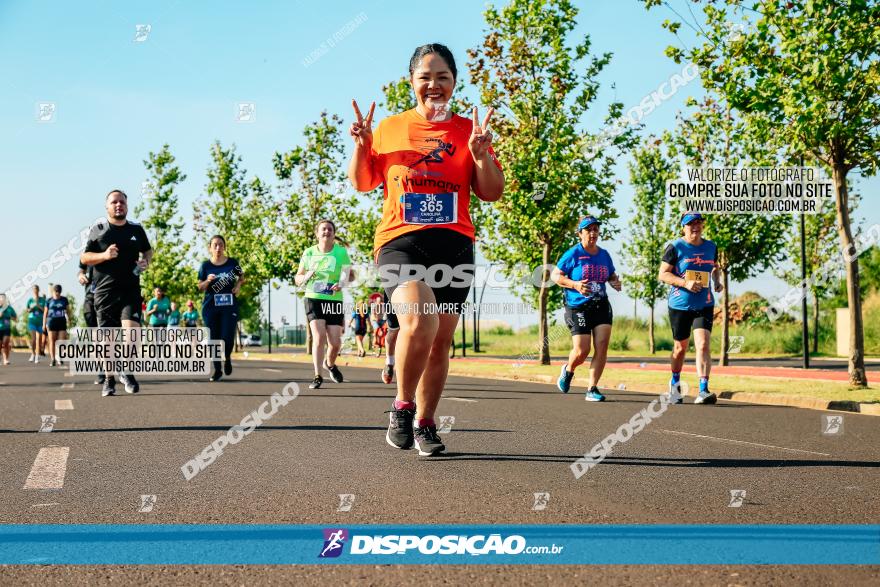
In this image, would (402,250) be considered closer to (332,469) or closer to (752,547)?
(332,469)

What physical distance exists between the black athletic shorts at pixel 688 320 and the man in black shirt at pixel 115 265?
245 inches

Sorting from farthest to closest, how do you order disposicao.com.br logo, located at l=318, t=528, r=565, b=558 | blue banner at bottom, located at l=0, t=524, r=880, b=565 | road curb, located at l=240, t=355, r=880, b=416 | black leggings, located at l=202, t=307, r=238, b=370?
1. black leggings, located at l=202, t=307, r=238, b=370
2. road curb, located at l=240, t=355, r=880, b=416
3. disposicao.com.br logo, located at l=318, t=528, r=565, b=558
4. blue banner at bottom, located at l=0, t=524, r=880, b=565

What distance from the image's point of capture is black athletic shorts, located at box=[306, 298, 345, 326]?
1245cm

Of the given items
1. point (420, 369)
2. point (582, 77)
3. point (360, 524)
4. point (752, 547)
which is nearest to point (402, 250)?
point (420, 369)

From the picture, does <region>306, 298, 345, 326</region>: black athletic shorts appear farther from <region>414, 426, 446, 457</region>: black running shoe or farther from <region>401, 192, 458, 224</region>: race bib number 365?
<region>401, 192, 458, 224</region>: race bib number 365

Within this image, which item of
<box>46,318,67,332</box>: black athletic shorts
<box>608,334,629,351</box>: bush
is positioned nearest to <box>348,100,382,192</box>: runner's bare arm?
<box>46,318,67,332</box>: black athletic shorts

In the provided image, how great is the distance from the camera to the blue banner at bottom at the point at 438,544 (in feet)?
11.2

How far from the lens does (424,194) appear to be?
5.68 metres

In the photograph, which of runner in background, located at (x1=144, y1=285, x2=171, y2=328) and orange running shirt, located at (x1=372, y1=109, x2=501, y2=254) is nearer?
orange running shirt, located at (x1=372, y1=109, x2=501, y2=254)

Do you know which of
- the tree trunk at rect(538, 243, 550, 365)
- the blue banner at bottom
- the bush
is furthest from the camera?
the bush

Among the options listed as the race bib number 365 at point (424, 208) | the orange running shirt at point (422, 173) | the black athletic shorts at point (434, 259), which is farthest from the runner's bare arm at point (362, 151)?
the black athletic shorts at point (434, 259)

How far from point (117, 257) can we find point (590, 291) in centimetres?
546

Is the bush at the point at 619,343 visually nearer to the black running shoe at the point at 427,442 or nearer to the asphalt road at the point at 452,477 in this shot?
the asphalt road at the point at 452,477

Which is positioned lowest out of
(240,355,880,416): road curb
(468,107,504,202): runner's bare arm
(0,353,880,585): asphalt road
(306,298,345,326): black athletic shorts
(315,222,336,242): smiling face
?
(240,355,880,416): road curb
